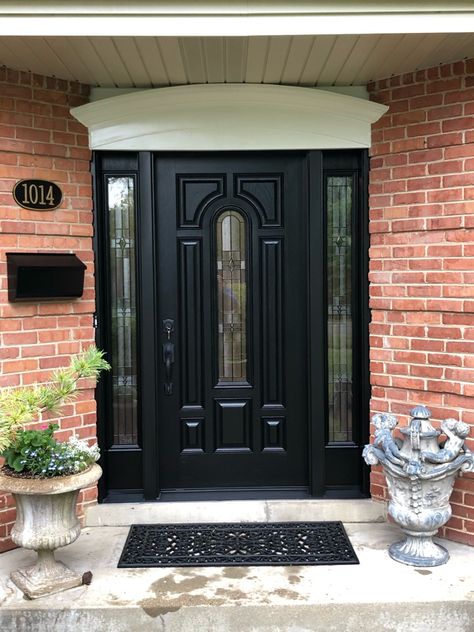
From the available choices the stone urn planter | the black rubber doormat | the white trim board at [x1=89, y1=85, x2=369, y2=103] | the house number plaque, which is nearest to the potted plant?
the stone urn planter

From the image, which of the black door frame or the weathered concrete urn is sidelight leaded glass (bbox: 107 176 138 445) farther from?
the weathered concrete urn

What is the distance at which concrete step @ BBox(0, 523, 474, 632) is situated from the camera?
2891mm

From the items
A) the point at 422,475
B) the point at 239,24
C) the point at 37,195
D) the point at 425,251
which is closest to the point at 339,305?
the point at 425,251

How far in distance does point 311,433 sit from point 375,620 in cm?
127

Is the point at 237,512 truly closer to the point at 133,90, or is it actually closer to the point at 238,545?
the point at 238,545

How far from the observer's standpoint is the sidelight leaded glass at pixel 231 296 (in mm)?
4004

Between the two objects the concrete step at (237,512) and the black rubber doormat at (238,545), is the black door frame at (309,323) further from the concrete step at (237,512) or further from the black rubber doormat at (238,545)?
the black rubber doormat at (238,545)

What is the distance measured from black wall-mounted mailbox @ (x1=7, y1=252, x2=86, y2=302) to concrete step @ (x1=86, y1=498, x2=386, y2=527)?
137cm

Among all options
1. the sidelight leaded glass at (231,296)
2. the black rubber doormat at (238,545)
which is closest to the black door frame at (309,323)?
the black rubber doormat at (238,545)

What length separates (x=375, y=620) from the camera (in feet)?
9.53

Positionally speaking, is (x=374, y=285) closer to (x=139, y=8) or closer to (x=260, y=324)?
(x=260, y=324)

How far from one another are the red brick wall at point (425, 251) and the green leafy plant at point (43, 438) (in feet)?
5.93

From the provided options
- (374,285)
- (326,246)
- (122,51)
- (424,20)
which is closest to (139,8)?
(122,51)

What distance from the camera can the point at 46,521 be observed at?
9.66ft
